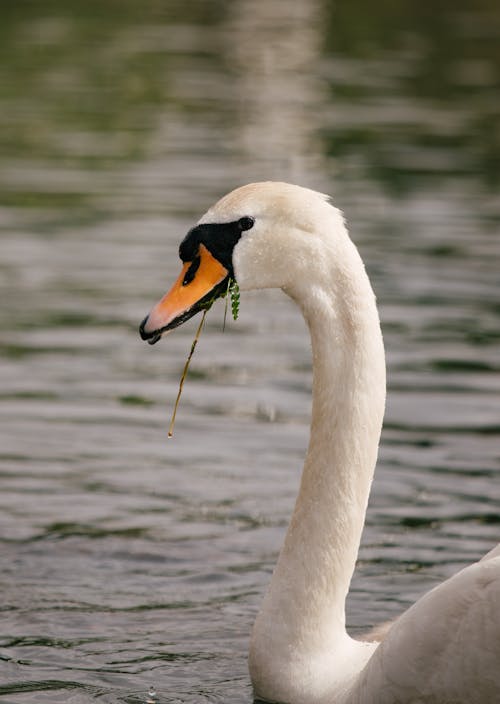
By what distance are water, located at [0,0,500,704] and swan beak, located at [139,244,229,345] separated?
1486mm

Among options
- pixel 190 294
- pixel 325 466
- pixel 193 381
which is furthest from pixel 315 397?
pixel 193 381

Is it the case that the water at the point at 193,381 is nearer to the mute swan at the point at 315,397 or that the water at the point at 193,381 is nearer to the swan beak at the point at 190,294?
the mute swan at the point at 315,397


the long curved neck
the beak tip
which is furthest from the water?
the beak tip

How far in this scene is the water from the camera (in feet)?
26.1

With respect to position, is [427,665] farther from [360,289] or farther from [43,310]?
[43,310]

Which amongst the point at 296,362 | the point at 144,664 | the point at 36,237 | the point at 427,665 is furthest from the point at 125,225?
the point at 427,665

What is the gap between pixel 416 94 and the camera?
26.7 meters

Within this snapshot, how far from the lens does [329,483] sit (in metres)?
6.61

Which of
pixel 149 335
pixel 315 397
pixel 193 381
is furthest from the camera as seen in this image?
pixel 193 381

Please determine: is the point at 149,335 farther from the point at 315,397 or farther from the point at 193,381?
the point at 193,381

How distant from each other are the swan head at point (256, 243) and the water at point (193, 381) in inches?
60.3

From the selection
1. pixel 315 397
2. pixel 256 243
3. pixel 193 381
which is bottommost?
pixel 193 381

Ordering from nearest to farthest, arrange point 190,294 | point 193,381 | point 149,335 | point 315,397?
1. point 149,335
2. point 190,294
3. point 315,397
4. point 193,381

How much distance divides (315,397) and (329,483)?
12.1 inches
